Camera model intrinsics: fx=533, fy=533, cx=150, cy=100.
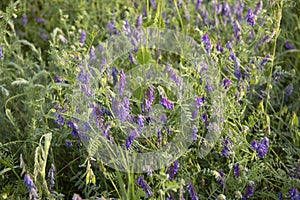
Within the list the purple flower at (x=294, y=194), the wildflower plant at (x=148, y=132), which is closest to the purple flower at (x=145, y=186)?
the wildflower plant at (x=148, y=132)

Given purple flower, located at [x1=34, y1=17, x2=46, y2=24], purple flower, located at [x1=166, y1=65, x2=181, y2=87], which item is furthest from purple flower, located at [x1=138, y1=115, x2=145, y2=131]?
purple flower, located at [x1=34, y1=17, x2=46, y2=24]

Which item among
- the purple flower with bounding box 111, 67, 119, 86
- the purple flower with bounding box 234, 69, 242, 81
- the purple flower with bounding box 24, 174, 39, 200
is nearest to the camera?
the purple flower with bounding box 24, 174, 39, 200

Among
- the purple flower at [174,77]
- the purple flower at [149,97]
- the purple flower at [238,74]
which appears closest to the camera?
the purple flower at [149,97]

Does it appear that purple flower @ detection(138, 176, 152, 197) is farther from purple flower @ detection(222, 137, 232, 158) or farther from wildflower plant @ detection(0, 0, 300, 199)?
purple flower @ detection(222, 137, 232, 158)

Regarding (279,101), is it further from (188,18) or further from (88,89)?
(88,89)

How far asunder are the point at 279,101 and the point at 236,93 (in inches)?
23.0

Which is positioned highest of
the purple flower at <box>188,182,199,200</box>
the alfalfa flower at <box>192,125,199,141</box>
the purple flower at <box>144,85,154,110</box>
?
the purple flower at <box>144,85,154,110</box>

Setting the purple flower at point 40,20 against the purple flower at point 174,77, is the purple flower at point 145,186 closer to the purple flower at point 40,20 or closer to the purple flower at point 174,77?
the purple flower at point 174,77

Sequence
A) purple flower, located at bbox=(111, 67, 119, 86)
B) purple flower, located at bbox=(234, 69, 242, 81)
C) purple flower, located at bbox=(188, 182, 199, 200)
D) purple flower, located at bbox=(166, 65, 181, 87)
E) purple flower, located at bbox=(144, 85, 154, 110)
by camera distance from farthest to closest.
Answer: purple flower, located at bbox=(111, 67, 119, 86)
purple flower, located at bbox=(234, 69, 242, 81)
purple flower, located at bbox=(166, 65, 181, 87)
purple flower, located at bbox=(144, 85, 154, 110)
purple flower, located at bbox=(188, 182, 199, 200)

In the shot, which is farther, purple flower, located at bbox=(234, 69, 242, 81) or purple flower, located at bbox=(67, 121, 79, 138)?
purple flower, located at bbox=(234, 69, 242, 81)

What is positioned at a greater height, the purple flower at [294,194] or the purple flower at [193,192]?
the purple flower at [193,192]

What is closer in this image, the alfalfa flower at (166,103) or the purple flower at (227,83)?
the alfalfa flower at (166,103)

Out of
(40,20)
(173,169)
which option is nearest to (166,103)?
(173,169)

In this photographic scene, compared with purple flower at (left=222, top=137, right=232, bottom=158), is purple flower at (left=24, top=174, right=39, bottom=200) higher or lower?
higher
